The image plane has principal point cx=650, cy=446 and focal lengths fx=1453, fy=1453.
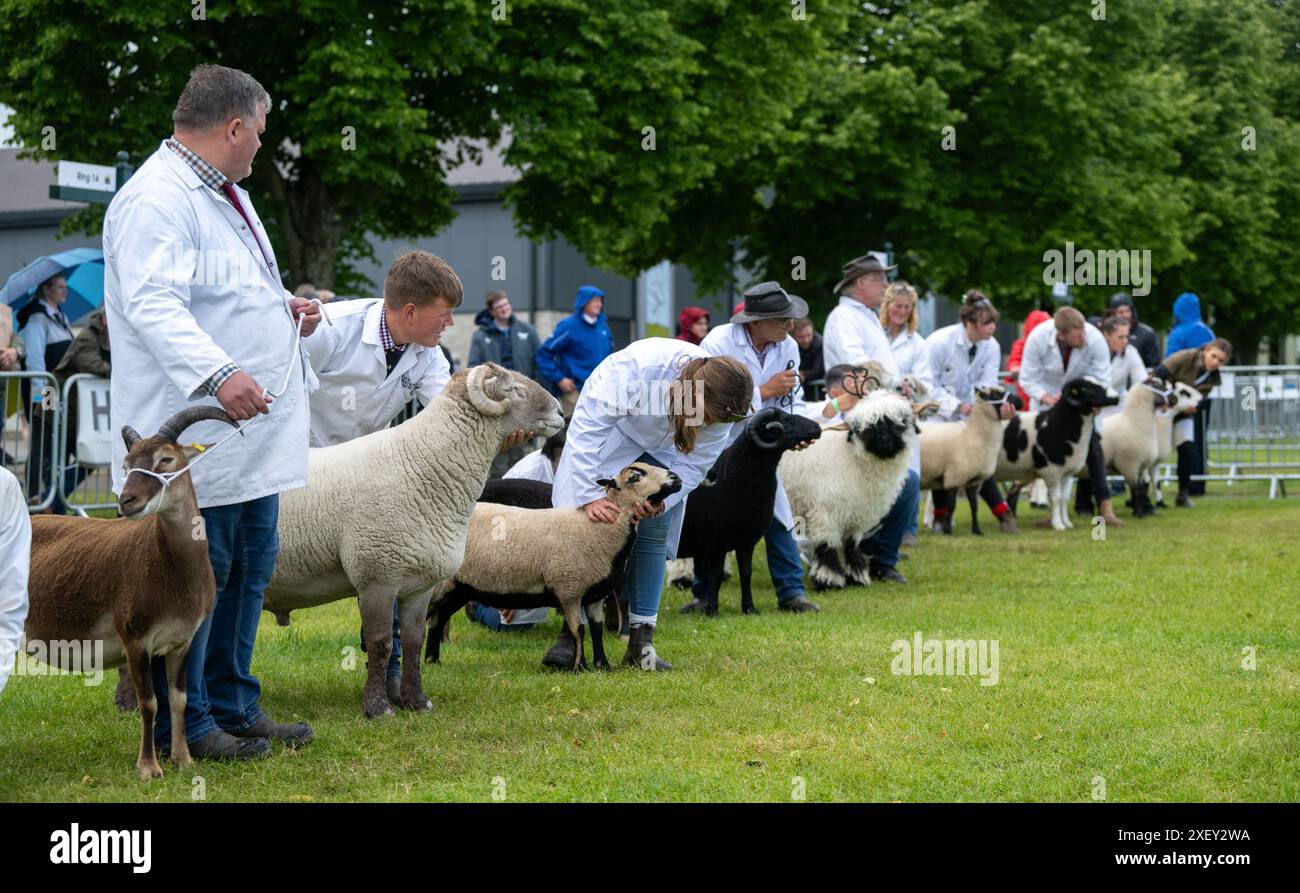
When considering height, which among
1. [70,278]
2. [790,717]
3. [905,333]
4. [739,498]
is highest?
[70,278]

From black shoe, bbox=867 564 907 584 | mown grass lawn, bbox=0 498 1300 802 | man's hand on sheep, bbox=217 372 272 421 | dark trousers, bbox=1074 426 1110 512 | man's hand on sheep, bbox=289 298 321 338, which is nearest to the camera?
man's hand on sheep, bbox=217 372 272 421

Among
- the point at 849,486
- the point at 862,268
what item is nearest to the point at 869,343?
the point at 862,268

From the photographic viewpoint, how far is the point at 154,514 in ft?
16.4

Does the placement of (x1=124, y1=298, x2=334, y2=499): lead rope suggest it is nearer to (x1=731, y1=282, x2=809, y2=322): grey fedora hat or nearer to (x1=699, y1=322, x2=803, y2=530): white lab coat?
(x1=731, y1=282, x2=809, y2=322): grey fedora hat

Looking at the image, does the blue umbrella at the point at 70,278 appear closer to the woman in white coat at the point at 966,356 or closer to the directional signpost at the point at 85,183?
the directional signpost at the point at 85,183

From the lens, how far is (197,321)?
506 centimetres

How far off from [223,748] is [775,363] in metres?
4.59

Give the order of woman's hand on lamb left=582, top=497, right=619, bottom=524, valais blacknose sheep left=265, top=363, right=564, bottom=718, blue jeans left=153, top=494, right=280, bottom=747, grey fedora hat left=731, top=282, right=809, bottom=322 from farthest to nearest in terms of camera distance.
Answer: grey fedora hat left=731, top=282, right=809, bottom=322 < woman's hand on lamb left=582, top=497, right=619, bottom=524 < valais blacknose sheep left=265, top=363, right=564, bottom=718 < blue jeans left=153, top=494, right=280, bottom=747

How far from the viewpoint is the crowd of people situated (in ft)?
16.2

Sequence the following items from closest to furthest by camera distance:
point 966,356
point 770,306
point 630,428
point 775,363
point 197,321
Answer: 1. point 197,321
2. point 630,428
3. point 770,306
4. point 775,363
5. point 966,356

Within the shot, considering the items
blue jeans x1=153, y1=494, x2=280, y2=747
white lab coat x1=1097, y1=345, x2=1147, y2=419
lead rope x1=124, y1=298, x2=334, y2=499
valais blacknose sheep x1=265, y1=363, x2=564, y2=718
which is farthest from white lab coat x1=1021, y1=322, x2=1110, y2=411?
blue jeans x1=153, y1=494, x2=280, y2=747

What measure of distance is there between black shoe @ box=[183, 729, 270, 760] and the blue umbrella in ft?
24.2

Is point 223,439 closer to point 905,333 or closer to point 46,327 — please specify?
point 905,333
